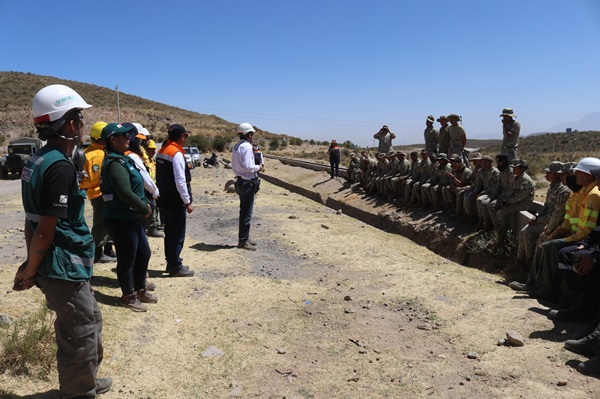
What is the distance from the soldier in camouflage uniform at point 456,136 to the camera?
12.4m

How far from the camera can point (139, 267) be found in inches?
195

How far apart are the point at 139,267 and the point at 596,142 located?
42850 mm

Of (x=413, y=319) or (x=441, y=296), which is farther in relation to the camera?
(x=441, y=296)

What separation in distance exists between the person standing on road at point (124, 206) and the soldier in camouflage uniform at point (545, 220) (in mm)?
4913

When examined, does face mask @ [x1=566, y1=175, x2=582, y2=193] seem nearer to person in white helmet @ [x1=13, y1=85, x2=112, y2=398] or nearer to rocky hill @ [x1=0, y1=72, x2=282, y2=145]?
person in white helmet @ [x1=13, y1=85, x2=112, y2=398]

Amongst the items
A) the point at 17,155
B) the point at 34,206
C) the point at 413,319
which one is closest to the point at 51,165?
the point at 34,206

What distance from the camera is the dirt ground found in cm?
376

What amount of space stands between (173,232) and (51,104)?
3.37 meters

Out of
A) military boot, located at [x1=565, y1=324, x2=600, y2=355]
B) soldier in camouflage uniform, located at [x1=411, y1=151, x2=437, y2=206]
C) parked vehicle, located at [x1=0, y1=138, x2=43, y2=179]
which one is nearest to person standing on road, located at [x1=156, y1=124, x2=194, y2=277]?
military boot, located at [x1=565, y1=324, x2=600, y2=355]

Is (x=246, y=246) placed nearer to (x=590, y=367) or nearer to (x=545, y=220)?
(x=545, y=220)

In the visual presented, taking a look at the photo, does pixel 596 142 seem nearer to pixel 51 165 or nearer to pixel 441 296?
pixel 441 296

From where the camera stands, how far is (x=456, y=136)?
12.4 meters

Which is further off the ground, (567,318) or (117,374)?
(567,318)

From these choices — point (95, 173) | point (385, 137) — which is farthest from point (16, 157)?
point (95, 173)
